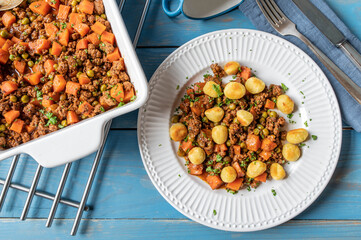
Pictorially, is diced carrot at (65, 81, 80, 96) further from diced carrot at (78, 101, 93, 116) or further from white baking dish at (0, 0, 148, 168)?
white baking dish at (0, 0, 148, 168)

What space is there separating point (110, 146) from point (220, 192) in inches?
35.6

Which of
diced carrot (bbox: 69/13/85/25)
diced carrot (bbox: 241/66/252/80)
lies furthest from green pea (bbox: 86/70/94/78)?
diced carrot (bbox: 241/66/252/80)

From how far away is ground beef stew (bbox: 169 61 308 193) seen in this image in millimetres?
2135

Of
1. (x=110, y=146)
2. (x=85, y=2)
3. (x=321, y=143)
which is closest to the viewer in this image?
(x=85, y=2)

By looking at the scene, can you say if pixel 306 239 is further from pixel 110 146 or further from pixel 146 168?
pixel 110 146

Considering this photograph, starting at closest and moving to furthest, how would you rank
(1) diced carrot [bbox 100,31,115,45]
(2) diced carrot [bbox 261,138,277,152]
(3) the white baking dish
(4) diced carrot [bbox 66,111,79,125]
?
(3) the white baking dish, (4) diced carrot [bbox 66,111,79,125], (1) diced carrot [bbox 100,31,115,45], (2) diced carrot [bbox 261,138,277,152]

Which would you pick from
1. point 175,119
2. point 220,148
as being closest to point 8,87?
point 175,119

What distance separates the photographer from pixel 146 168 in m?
2.13

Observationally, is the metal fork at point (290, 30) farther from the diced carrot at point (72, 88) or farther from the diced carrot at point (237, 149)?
the diced carrot at point (72, 88)

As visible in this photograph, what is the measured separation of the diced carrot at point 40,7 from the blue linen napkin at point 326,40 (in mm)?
1415

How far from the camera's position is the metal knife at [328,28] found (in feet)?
7.22

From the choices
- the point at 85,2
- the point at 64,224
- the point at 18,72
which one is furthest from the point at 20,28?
the point at 64,224

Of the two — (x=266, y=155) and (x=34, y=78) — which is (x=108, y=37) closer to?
(x=34, y=78)

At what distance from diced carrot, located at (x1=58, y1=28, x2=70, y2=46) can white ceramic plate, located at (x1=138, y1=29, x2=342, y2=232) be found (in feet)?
2.09
